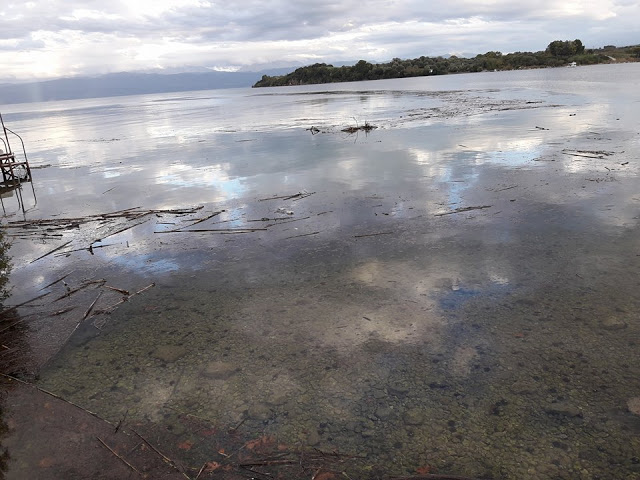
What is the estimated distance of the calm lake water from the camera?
4.06 m

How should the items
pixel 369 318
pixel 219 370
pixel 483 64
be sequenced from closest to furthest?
pixel 219 370
pixel 369 318
pixel 483 64

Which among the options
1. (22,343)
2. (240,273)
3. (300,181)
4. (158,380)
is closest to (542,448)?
(158,380)

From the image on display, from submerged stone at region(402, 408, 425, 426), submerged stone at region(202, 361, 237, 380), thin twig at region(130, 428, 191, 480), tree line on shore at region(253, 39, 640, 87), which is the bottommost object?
thin twig at region(130, 428, 191, 480)

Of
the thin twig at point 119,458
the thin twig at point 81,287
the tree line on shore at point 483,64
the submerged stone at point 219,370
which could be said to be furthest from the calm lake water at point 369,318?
the tree line on shore at point 483,64

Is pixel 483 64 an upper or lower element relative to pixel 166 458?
upper

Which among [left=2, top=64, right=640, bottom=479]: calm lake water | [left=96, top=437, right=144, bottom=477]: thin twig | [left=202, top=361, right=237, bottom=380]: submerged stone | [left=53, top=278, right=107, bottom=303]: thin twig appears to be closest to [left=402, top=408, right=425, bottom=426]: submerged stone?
[left=2, top=64, right=640, bottom=479]: calm lake water

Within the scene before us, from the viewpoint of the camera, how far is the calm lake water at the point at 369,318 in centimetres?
406

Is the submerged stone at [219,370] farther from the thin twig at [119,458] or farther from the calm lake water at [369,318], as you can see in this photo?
the thin twig at [119,458]

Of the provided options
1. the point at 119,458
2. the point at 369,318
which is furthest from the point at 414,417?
A: the point at 119,458

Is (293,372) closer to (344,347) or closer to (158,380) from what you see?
(344,347)

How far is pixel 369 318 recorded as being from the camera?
5.96 metres

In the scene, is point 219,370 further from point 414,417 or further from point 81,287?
point 81,287

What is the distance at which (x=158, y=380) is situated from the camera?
5.03 m

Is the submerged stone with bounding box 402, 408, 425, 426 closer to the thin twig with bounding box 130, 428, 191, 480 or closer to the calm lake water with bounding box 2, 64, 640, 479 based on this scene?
the calm lake water with bounding box 2, 64, 640, 479
